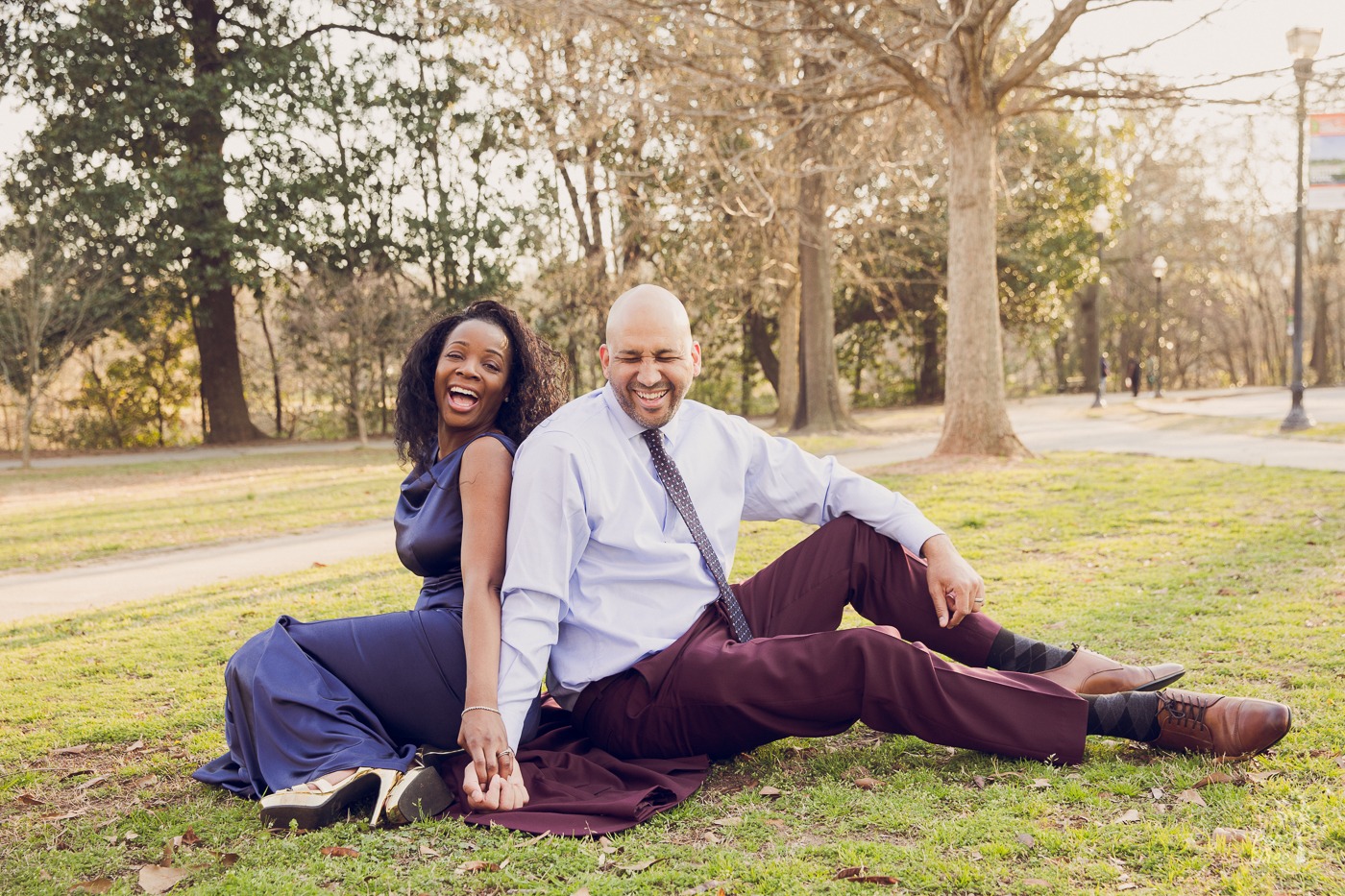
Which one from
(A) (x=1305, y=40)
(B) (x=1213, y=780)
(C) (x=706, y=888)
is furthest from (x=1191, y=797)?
(A) (x=1305, y=40)

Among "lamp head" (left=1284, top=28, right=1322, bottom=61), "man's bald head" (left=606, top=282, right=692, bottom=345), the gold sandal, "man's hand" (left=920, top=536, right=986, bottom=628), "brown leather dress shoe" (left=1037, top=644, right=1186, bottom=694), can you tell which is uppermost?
"lamp head" (left=1284, top=28, right=1322, bottom=61)

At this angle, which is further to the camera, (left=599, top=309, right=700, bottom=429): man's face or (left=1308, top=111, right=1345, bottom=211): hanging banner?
(left=1308, top=111, right=1345, bottom=211): hanging banner

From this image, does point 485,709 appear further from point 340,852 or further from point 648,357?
point 648,357

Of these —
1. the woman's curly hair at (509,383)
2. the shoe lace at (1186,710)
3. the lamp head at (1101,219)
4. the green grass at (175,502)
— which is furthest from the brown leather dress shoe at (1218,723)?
the lamp head at (1101,219)

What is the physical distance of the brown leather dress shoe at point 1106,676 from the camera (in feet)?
11.3

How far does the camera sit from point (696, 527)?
355 centimetres

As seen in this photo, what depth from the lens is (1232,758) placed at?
3219mm

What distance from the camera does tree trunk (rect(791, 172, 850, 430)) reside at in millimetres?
19016

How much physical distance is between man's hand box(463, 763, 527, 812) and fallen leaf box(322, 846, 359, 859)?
0.36m

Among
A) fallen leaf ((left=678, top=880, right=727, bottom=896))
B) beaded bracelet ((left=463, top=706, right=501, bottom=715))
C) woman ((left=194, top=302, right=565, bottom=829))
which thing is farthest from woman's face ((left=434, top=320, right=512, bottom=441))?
fallen leaf ((left=678, top=880, right=727, bottom=896))

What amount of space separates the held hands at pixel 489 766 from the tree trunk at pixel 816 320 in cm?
1636

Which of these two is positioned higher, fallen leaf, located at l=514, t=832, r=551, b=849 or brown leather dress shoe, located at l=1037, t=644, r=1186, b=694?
brown leather dress shoe, located at l=1037, t=644, r=1186, b=694

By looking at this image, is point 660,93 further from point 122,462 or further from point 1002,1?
point 122,462

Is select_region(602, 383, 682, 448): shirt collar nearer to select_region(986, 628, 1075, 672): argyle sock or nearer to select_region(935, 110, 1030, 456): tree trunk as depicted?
select_region(986, 628, 1075, 672): argyle sock
